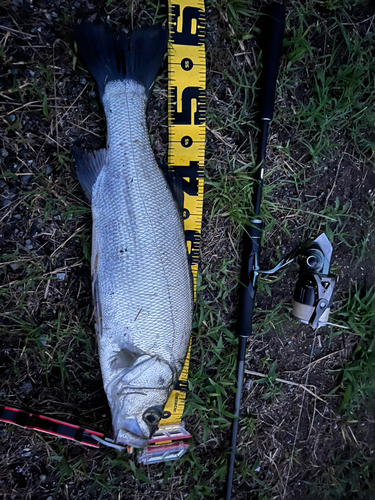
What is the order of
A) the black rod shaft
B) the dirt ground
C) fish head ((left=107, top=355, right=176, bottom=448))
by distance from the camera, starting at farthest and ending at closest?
1. the black rod shaft
2. the dirt ground
3. fish head ((left=107, top=355, right=176, bottom=448))

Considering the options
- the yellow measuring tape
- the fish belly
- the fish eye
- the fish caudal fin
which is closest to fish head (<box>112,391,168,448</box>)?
the fish eye

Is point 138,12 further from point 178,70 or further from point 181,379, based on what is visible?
point 181,379

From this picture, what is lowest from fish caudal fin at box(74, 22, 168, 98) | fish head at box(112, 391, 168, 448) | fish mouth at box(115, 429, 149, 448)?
fish mouth at box(115, 429, 149, 448)

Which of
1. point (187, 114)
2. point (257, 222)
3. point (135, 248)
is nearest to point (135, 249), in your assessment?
point (135, 248)

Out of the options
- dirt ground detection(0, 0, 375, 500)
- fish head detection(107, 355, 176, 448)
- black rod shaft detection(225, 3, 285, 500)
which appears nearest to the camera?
fish head detection(107, 355, 176, 448)

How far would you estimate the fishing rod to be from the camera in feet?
5.92

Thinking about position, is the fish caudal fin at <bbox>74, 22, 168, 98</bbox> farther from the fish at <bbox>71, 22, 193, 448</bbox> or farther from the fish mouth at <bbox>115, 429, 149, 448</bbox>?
the fish mouth at <bbox>115, 429, 149, 448</bbox>

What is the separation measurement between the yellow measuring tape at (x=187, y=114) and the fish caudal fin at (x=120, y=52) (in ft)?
0.50

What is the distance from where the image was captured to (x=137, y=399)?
1551 millimetres

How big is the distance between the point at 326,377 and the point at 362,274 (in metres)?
0.79

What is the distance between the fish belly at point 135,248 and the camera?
1552 millimetres

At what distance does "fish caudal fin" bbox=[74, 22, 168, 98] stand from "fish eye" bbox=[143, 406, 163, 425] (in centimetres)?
161

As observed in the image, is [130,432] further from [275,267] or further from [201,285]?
[275,267]

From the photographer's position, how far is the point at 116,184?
5.22 feet
